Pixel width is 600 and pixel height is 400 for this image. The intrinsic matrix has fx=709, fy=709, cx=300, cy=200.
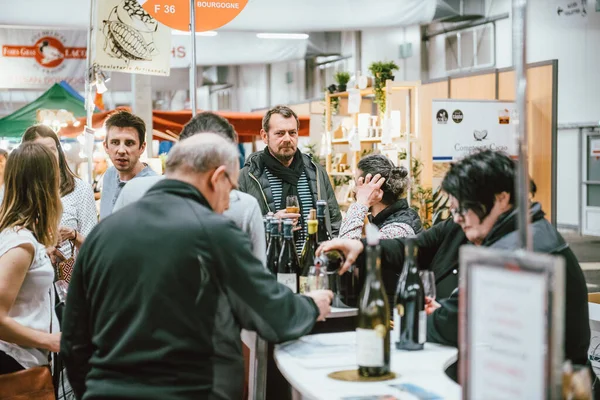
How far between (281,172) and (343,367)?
2.27m

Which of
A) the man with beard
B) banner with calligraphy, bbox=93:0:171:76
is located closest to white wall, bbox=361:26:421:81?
banner with calligraphy, bbox=93:0:171:76

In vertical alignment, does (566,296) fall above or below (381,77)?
below

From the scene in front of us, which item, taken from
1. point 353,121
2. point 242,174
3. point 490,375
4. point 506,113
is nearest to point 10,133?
point 353,121

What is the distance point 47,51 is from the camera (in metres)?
12.5

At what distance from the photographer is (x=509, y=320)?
1215 mm

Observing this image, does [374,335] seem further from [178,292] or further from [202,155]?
[202,155]

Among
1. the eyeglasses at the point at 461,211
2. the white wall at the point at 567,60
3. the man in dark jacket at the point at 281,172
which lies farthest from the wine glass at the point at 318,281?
the white wall at the point at 567,60

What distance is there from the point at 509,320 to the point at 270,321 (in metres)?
0.85

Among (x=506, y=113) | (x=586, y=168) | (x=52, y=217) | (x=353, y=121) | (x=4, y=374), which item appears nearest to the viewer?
(x=4, y=374)

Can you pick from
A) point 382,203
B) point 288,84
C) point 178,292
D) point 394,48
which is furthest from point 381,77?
point 288,84

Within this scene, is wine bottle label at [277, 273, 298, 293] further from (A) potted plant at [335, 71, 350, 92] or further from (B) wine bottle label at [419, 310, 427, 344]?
(A) potted plant at [335, 71, 350, 92]

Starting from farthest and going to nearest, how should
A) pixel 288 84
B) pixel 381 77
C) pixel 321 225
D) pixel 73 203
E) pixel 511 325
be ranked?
pixel 288 84 → pixel 381 77 → pixel 73 203 → pixel 321 225 → pixel 511 325

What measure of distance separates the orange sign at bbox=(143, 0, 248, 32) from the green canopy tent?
7.75 meters

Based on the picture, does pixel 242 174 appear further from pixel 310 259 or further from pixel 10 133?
pixel 10 133
